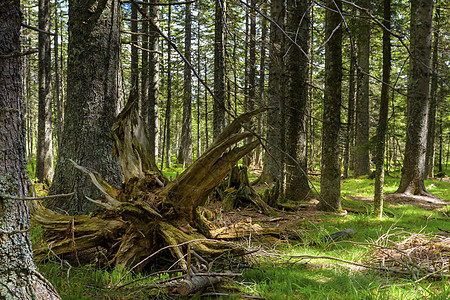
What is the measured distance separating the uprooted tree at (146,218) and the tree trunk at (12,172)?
1.29 m

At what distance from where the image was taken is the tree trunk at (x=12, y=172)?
182cm

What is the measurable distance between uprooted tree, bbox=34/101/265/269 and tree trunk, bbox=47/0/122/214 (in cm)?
94

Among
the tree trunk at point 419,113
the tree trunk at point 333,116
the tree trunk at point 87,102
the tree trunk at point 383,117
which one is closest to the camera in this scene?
the tree trunk at point 87,102

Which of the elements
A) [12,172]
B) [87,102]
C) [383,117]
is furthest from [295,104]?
[12,172]

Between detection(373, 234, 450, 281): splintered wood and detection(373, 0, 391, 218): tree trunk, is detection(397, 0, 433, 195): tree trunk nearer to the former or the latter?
detection(373, 0, 391, 218): tree trunk

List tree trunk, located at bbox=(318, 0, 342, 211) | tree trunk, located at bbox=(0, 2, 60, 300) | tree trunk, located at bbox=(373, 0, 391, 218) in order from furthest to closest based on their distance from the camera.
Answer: tree trunk, located at bbox=(318, 0, 342, 211)
tree trunk, located at bbox=(373, 0, 391, 218)
tree trunk, located at bbox=(0, 2, 60, 300)

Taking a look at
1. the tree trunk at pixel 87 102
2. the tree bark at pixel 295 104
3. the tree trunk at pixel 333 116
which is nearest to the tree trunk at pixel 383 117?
the tree trunk at pixel 333 116

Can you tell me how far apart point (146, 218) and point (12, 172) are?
1698 mm

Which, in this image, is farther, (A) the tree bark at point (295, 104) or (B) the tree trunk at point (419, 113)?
(B) the tree trunk at point (419, 113)

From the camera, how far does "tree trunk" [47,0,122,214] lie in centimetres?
475

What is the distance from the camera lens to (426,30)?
32.6ft

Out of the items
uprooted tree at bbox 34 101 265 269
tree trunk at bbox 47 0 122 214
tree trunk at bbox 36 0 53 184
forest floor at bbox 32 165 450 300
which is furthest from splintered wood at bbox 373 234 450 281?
tree trunk at bbox 36 0 53 184

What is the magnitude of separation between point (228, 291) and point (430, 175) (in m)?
20.6

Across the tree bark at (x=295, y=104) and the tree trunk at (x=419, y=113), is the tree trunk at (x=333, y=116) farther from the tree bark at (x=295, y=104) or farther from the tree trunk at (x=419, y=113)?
the tree trunk at (x=419, y=113)
